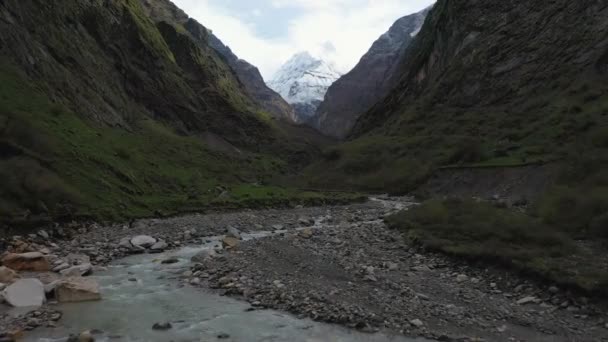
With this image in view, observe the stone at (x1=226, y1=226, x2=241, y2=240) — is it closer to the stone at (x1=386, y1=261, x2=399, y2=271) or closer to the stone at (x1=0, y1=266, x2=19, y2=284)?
the stone at (x1=386, y1=261, x2=399, y2=271)

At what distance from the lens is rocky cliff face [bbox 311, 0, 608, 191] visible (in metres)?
59.7

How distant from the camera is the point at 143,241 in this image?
2884cm

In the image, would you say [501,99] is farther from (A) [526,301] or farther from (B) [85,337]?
(B) [85,337]

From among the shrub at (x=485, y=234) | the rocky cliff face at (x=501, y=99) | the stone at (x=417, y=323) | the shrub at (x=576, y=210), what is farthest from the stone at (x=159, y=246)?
the rocky cliff face at (x=501, y=99)

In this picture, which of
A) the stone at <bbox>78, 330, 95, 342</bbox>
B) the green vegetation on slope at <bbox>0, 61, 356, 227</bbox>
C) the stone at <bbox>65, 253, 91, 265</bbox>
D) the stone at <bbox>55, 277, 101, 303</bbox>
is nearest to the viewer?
the stone at <bbox>78, 330, 95, 342</bbox>

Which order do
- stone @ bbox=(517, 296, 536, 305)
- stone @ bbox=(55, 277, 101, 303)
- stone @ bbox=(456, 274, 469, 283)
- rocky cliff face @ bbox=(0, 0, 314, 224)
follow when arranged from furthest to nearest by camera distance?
rocky cliff face @ bbox=(0, 0, 314, 224) → stone @ bbox=(456, 274, 469, 283) → stone @ bbox=(55, 277, 101, 303) → stone @ bbox=(517, 296, 536, 305)

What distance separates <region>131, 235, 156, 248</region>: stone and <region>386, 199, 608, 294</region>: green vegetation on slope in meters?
16.4

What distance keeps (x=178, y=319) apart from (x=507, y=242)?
584 inches

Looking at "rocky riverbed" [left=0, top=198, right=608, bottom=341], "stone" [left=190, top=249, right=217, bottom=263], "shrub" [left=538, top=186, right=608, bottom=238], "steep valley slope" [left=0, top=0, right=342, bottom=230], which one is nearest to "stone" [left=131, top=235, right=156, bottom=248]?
"rocky riverbed" [left=0, top=198, right=608, bottom=341]

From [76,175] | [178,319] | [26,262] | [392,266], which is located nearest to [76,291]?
[178,319]

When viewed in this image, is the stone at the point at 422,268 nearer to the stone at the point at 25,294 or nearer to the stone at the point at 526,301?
the stone at the point at 526,301

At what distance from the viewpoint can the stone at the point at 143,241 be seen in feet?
92.8

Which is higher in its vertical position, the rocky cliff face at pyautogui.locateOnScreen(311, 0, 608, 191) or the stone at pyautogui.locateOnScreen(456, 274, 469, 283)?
the rocky cliff face at pyautogui.locateOnScreen(311, 0, 608, 191)

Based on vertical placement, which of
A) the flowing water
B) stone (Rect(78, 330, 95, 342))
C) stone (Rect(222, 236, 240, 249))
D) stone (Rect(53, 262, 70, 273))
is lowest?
the flowing water
